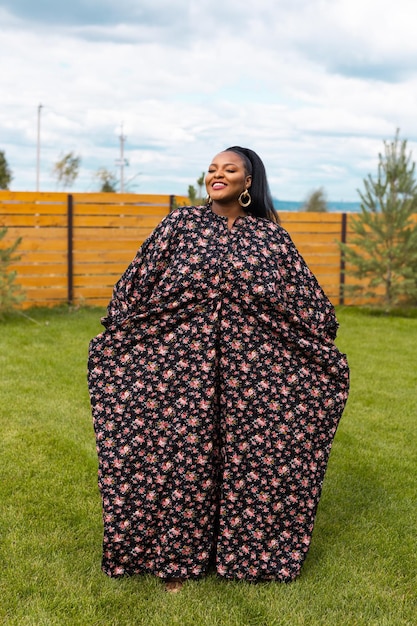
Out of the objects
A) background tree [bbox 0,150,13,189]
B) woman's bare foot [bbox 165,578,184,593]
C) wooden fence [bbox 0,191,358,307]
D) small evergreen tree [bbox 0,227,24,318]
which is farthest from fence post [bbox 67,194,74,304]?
background tree [bbox 0,150,13,189]

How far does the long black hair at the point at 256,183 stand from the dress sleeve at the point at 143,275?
0.36 meters

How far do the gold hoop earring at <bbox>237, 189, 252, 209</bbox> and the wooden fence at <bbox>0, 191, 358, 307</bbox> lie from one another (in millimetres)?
8096

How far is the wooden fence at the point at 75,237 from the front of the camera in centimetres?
1121

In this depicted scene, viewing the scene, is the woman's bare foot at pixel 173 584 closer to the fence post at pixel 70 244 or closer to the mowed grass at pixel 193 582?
the mowed grass at pixel 193 582

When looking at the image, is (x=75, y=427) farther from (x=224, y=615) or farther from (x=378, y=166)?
(x=378, y=166)

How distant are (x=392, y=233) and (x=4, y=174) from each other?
121 ft

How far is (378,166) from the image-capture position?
1143 centimetres

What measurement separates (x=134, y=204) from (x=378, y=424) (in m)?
6.88

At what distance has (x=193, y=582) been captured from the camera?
3363 mm

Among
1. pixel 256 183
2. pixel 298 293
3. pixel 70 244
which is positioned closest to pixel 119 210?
pixel 70 244

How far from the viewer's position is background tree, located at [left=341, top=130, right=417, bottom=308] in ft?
37.3

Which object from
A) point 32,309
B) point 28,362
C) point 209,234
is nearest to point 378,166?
point 32,309

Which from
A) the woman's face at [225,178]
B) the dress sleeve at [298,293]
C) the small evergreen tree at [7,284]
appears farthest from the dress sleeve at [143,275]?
the small evergreen tree at [7,284]

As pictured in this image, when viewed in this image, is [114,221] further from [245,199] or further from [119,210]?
[245,199]
